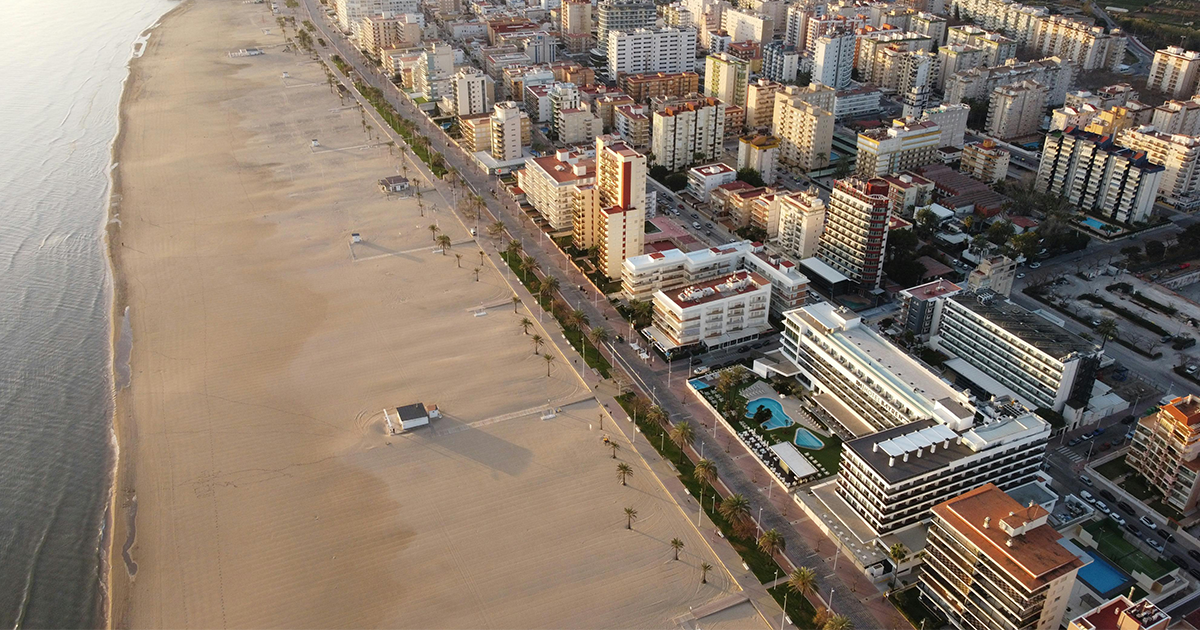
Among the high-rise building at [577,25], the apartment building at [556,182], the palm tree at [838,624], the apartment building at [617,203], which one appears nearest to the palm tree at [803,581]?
the palm tree at [838,624]

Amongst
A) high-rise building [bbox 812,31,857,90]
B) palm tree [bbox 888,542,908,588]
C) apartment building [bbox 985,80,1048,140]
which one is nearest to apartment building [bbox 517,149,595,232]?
palm tree [bbox 888,542,908,588]

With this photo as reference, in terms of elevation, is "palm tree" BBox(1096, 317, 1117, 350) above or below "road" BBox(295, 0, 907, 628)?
above

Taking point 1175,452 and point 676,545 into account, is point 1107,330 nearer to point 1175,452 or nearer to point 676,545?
point 1175,452

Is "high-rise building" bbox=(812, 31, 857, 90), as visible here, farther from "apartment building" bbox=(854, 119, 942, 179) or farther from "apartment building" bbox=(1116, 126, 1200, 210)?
"apartment building" bbox=(1116, 126, 1200, 210)

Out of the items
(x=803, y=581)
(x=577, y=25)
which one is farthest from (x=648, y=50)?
(x=803, y=581)

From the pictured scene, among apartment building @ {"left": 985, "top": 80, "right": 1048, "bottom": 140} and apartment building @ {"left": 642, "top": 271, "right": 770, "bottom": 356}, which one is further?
apartment building @ {"left": 985, "top": 80, "right": 1048, "bottom": 140}

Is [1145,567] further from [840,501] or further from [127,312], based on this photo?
[127,312]
